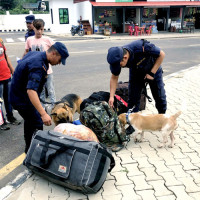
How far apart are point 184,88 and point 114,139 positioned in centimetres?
395

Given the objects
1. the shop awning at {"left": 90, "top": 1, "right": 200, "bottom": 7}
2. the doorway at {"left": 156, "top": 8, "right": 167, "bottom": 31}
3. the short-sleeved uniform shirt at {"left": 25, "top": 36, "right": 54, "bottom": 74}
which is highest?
the shop awning at {"left": 90, "top": 1, "right": 200, "bottom": 7}

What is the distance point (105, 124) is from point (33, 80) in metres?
1.31

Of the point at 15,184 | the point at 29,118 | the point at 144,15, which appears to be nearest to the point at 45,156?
the point at 15,184

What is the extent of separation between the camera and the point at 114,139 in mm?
3646

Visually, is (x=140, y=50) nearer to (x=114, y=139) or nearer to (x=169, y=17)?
(x=114, y=139)

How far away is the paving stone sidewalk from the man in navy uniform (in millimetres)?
818

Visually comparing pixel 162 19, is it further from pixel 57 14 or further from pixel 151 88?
pixel 151 88

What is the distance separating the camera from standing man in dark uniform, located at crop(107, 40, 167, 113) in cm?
320

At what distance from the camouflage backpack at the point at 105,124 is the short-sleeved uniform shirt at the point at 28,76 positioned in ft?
3.01

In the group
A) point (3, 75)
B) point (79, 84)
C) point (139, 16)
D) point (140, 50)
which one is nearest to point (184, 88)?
point (79, 84)


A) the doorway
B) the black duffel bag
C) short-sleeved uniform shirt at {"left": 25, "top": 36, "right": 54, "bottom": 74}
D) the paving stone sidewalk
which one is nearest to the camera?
the black duffel bag

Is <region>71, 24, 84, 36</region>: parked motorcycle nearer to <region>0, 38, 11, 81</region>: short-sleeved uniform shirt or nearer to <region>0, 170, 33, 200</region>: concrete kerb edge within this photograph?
<region>0, 38, 11, 81</region>: short-sleeved uniform shirt

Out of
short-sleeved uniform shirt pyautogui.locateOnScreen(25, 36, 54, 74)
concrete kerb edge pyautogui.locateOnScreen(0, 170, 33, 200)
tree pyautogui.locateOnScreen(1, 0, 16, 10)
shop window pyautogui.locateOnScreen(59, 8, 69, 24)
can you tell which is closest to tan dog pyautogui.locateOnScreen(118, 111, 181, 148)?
concrete kerb edge pyautogui.locateOnScreen(0, 170, 33, 200)

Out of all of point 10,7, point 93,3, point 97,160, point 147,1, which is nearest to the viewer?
point 97,160
